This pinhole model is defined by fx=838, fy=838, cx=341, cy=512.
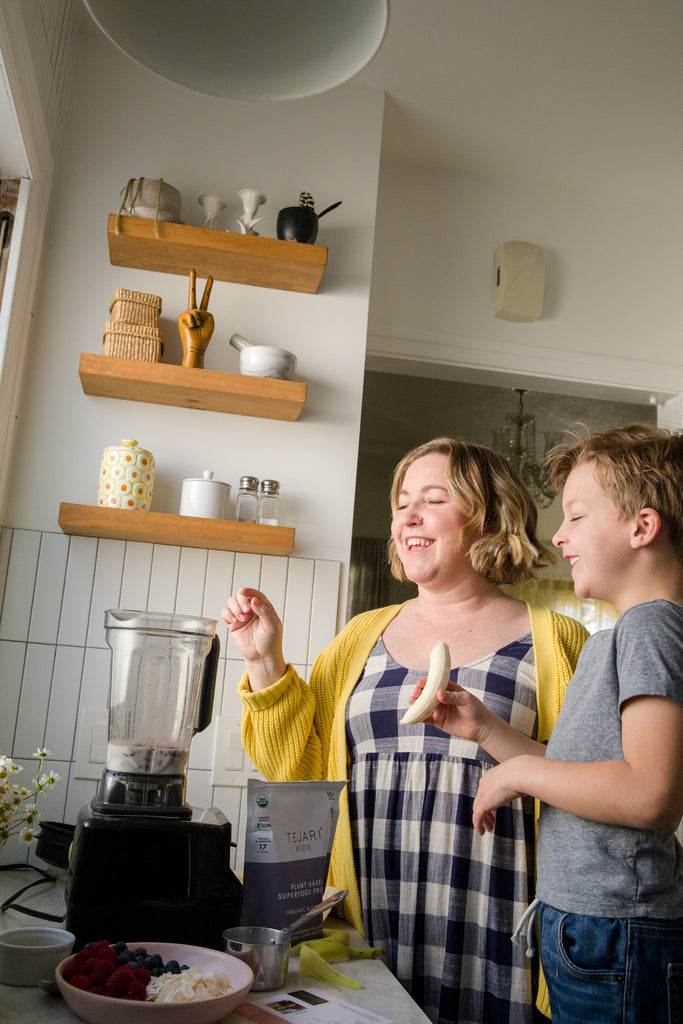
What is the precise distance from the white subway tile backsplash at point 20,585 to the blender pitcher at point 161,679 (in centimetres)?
99

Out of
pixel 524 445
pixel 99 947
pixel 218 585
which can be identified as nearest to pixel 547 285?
pixel 524 445

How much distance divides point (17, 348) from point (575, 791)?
164 centimetres

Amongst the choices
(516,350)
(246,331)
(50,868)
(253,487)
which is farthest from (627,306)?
(50,868)

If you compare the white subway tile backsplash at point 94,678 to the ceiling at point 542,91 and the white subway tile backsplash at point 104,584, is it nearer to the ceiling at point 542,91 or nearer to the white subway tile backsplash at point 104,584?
the white subway tile backsplash at point 104,584

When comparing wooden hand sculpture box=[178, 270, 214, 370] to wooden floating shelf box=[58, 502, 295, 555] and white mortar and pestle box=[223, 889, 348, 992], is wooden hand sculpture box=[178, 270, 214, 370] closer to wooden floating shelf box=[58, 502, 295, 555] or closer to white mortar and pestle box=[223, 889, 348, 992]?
wooden floating shelf box=[58, 502, 295, 555]

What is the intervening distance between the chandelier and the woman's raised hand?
93.3 inches

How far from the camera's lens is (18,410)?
2.08 m

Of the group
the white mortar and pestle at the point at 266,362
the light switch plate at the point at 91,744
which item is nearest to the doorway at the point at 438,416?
the white mortar and pestle at the point at 266,362

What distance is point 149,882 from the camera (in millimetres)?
950

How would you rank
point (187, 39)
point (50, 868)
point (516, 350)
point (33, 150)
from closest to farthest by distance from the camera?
1. point (187, 39)
2. point (50, 868)
3. point (33, 150)
4. point (516, 350)

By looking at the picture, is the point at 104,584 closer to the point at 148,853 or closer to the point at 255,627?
the point at 255,627

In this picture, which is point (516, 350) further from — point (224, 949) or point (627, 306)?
point (224, 949)

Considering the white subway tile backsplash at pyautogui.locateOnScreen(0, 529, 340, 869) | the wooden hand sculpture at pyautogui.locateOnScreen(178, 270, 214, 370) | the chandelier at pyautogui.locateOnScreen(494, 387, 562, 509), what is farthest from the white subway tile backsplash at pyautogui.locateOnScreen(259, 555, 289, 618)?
the chandelier at pyautogui.locateOnScreen(494, 387, 562, 509)

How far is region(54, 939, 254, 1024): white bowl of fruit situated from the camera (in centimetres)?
74
